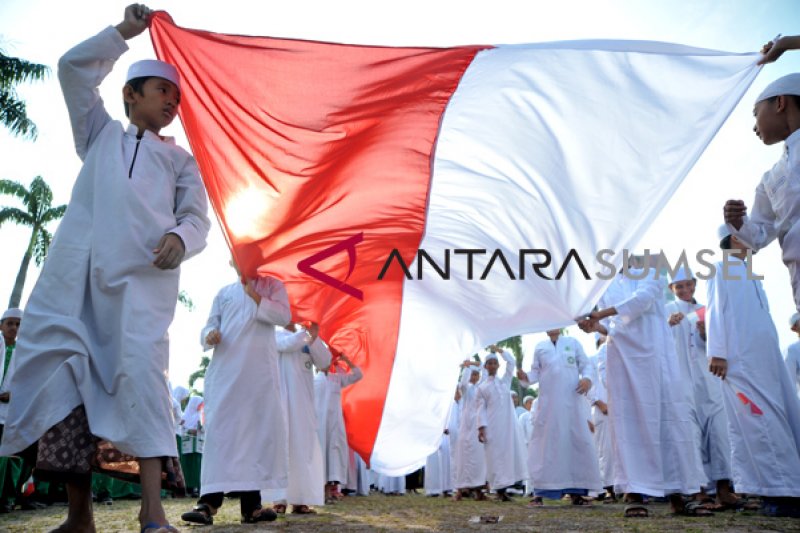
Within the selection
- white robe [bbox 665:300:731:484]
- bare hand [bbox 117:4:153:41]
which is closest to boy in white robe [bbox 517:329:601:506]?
white robe [bbox 665:300:731:484]

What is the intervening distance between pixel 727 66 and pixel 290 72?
2223 millimetres

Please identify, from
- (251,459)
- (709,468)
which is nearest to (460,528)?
(251,459)

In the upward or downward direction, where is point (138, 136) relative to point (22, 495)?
upward

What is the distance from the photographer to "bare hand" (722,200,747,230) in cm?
337

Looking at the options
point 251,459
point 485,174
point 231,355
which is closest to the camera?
point 485,174

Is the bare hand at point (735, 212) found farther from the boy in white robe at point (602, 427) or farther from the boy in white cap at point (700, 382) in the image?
the boy in white robe at point (602, 427)

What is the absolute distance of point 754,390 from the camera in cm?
508

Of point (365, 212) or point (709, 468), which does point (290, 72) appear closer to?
point (365, 212)

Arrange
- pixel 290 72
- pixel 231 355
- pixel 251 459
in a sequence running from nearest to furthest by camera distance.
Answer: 1. pixel 290 72
2. pixel 251 459
3. pixel 231 355

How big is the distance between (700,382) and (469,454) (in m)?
4.72

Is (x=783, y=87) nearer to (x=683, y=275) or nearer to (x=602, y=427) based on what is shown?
(x=683, y=275)

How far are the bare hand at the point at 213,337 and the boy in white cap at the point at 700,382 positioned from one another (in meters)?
4.17

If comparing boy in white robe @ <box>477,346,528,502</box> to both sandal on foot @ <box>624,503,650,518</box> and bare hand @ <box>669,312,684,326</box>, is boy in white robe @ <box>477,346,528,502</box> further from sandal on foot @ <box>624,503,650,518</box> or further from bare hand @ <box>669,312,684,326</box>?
sandal on foot @ <box>624,503,650,518</box>

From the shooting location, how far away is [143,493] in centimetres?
262
